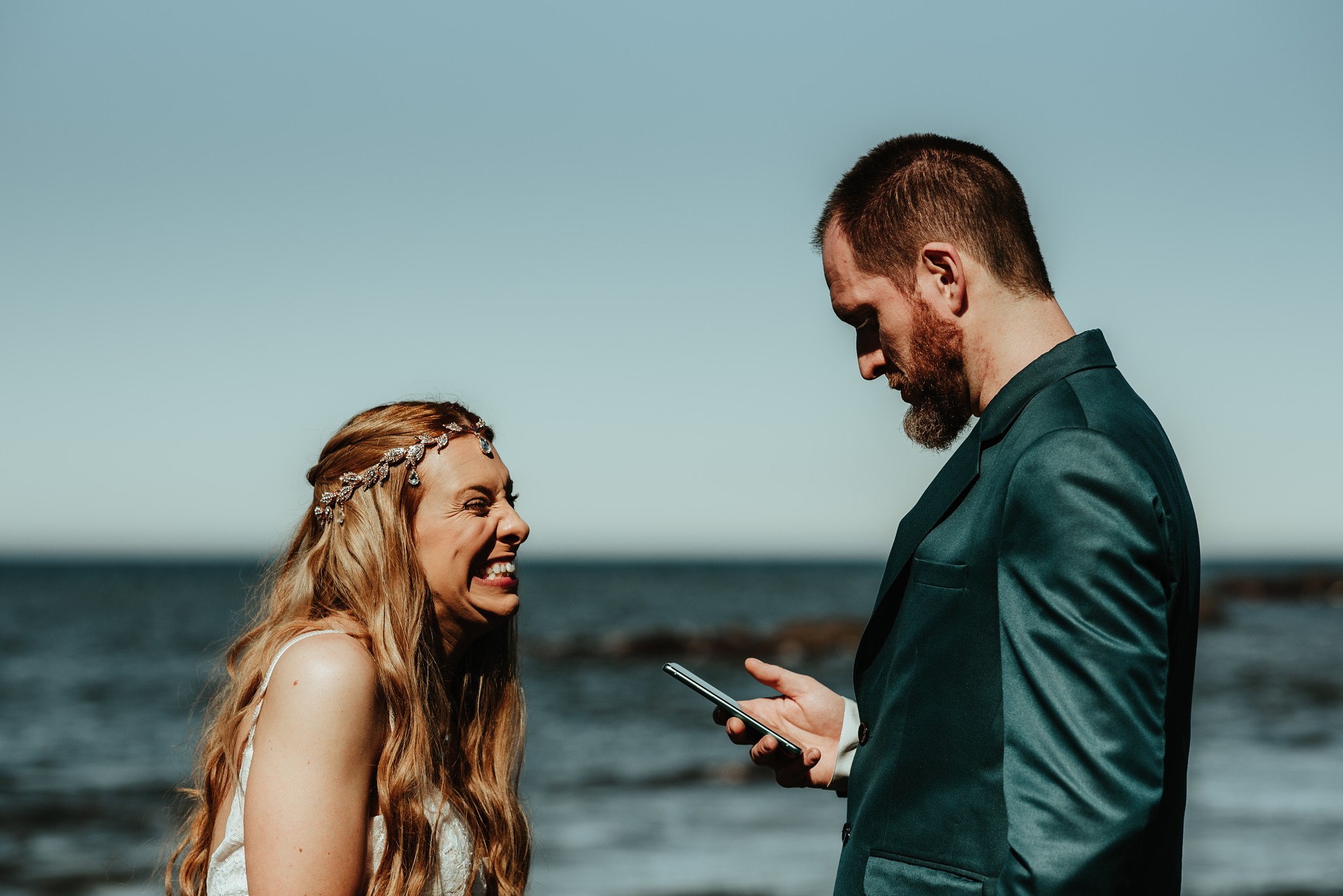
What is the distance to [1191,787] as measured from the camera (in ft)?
39.0

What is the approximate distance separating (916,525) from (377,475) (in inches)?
59.2

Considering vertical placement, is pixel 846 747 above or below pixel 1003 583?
below

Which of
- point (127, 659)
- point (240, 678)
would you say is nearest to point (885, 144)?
point (240, 678)

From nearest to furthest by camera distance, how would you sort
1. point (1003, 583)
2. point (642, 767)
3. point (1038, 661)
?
point (1038, 661), point (1003, 583), point (642, 767)

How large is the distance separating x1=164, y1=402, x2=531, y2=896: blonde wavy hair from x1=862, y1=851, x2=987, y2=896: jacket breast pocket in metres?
1.17

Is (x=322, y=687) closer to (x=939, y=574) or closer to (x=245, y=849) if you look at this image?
(x=245, y=849)

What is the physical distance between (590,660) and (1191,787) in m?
18.4

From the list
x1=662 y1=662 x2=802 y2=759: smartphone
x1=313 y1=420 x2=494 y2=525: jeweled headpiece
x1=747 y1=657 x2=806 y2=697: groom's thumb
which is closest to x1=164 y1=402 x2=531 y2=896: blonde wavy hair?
x1=313 y1=420 x2=494 y2=525: jeweled headpiece

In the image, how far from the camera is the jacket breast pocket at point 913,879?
2.12 meters

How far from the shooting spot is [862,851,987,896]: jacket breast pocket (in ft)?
6.96

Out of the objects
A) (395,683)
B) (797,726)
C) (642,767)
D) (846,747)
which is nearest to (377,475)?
(395,683)

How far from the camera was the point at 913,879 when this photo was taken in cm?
222

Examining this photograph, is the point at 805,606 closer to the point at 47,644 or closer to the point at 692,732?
the point at 47,644

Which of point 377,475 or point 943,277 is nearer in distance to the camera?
point 943,277
